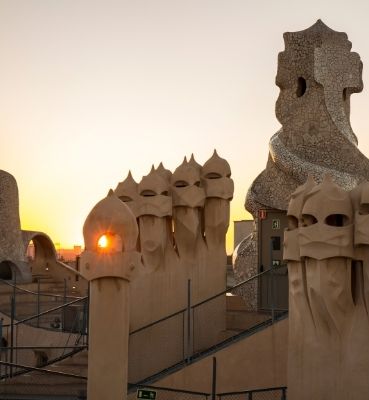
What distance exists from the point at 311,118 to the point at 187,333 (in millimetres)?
6873

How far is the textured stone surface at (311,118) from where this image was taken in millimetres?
17625

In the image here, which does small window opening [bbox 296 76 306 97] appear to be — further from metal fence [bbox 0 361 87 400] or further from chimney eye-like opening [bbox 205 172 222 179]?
metal fence [bbox 0 361 87 400]

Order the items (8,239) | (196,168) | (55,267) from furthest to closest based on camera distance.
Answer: (55,267)
(8,239)
(196,168)

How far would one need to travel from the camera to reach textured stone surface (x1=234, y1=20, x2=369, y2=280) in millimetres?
17625

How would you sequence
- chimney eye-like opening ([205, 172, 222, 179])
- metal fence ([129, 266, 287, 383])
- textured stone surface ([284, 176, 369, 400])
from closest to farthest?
textured stone surface ([284, 176, 369, 400])
metal fence ([129, 266, 287, 383])
chimney eye-like opening ([205, 172, 222, 179])

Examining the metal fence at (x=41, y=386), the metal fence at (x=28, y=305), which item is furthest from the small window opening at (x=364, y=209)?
the metal fence at (x=28, y=305)

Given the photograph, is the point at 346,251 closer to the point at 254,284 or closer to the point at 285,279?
the point at 285,279

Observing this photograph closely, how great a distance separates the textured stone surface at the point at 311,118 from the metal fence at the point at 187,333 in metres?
2.74

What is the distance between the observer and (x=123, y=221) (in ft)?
32.1

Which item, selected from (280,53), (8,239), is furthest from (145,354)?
(8,239)

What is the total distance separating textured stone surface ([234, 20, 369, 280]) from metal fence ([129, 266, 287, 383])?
2740 millimetres

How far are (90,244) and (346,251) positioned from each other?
3413 millimetres

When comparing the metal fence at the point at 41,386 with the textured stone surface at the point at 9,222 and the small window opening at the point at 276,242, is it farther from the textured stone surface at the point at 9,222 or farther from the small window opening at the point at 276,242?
the textured stone surface at the point at 9,222

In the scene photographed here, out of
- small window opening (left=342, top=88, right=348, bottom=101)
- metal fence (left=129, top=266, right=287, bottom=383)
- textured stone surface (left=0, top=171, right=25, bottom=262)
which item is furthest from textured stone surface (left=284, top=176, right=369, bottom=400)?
textured stone surface (left=0, top=171, right=25, bottom=262)
